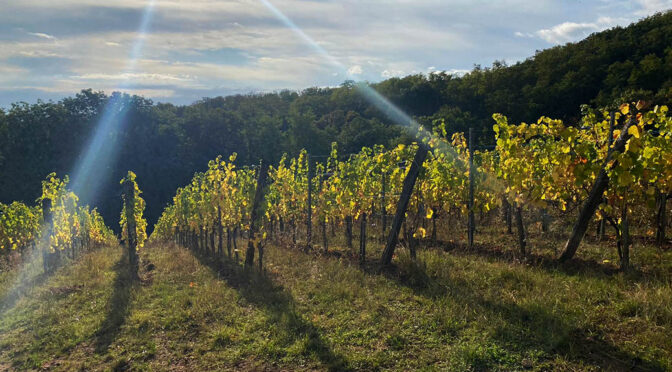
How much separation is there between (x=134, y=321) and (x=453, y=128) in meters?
26.4

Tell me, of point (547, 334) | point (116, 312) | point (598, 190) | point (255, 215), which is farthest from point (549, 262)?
point (116, 312)

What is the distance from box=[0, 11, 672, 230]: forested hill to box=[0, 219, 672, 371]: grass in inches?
849

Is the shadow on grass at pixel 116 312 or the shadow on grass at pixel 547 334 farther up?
the shadow on grass at pixel 547 334

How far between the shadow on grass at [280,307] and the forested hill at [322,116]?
22.7m

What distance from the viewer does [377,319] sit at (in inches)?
194

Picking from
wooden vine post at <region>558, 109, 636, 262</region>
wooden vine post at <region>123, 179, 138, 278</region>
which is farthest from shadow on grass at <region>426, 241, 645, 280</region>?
wooden vine post at <region>123, 179, 138, 278</region>

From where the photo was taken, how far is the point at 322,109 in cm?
5453

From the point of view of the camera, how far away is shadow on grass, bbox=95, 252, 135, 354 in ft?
18.1

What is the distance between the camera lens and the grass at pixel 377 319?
3.85 meters

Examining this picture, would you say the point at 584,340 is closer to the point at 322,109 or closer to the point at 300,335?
the point at 300,335

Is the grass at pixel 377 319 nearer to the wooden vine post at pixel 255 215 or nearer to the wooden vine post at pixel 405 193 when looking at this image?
the wooden vine post at pixel 405 193

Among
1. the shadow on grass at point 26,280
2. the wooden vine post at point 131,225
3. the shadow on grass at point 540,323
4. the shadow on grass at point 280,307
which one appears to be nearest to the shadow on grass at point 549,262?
the shadow on grass at point 540,323

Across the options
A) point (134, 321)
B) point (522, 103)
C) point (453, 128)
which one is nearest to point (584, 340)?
point (134, 321)

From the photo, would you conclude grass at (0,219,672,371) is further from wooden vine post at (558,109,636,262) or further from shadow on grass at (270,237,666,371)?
wooden vine post at (558,109,636,262)
